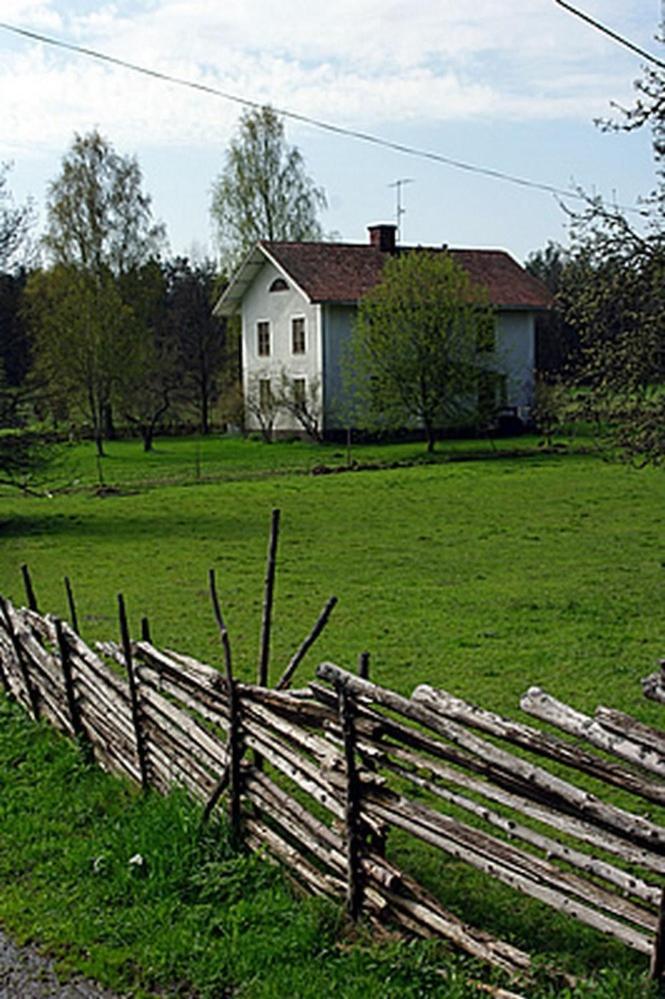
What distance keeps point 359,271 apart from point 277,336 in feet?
12.6

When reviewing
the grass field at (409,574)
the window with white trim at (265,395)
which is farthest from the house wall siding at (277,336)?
the grass field at (409,574)

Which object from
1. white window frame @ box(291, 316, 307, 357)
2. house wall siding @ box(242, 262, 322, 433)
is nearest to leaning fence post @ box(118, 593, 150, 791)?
house wall siding @ box(242, 262, 322, 433)

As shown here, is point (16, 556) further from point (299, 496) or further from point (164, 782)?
point (164, 782)

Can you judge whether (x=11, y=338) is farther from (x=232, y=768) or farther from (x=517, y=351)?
(x=517, y=351)

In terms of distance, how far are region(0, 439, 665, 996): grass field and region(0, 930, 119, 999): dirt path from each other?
16 centimetres

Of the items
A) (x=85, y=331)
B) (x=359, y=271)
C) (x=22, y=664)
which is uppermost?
(x=359, y=271)

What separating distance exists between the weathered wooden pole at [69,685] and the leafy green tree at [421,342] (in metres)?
29.9

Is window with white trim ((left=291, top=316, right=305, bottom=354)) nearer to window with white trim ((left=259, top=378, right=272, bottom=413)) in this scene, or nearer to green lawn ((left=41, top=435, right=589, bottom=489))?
window with white trim ((left=259, top=378, right=272, bottom=413))

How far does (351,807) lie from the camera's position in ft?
16.3

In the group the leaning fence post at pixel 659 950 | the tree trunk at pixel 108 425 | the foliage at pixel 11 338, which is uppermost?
the foliage at pixel 11 338

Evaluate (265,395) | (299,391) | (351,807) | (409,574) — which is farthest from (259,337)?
(351,807)

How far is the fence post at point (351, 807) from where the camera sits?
16.1ft

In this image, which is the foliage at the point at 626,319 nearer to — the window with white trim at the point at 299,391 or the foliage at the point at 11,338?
the foliage at the point at 11,338

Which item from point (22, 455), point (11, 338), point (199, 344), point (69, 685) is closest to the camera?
point (69, 685)
